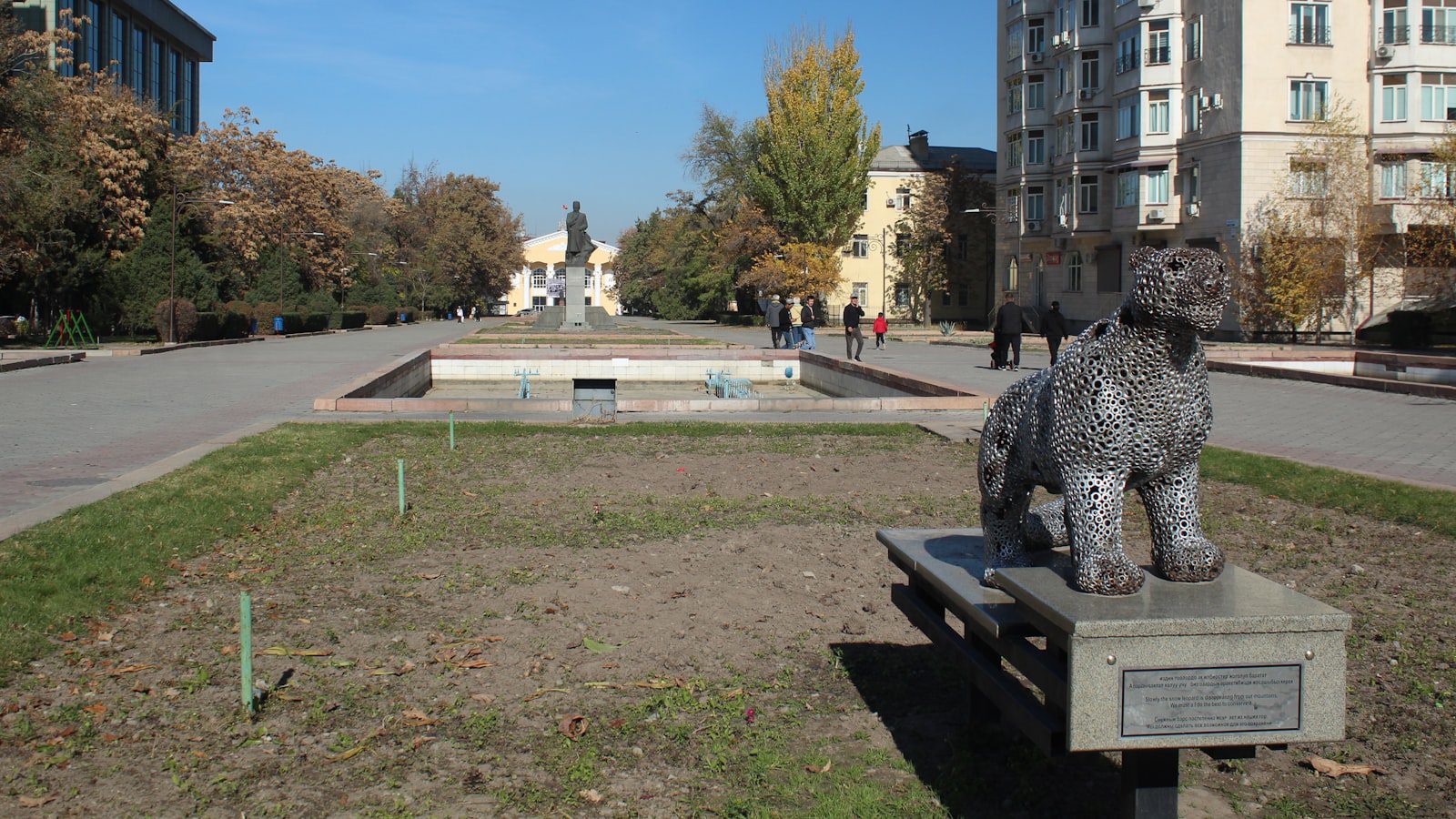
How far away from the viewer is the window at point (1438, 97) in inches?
1542

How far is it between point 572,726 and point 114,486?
20.1ft

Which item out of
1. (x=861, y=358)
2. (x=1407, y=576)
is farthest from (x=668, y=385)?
(x=1407, y=576)

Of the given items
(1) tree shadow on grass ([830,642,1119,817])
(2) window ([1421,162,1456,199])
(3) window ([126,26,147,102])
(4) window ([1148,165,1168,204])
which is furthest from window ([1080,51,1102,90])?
(1) tree shadow on grass ([830,642,1119,817])

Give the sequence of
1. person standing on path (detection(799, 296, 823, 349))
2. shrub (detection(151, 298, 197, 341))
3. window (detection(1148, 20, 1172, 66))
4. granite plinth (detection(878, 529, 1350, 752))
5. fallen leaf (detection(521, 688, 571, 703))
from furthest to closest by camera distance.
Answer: window (detection(1148, 20, 1172, 66)) < shrub (detection(151, 298, 197, 341)) < person standing on path (detection(799, 296, 823, 349)) < fallen leaf (detection(521, 688, 571, 703)) < granite plinth (detection(878, 529, 1350, 752))

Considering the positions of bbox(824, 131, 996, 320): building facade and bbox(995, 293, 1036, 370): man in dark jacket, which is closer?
bbox(995, 293, 1036, 370): man in dark jacket

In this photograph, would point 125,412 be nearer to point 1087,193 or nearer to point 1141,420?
point 1141,420

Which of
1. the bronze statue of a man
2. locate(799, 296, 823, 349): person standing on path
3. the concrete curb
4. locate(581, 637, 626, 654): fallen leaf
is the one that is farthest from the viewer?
the bronze statue of a man

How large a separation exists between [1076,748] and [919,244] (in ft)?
199

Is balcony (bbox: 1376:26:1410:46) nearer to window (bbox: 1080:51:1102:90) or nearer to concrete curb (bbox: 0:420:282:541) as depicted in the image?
window (bbox: 1080:51:1102:90)

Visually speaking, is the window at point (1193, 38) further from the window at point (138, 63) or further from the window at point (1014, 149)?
the window at point (138, 63)

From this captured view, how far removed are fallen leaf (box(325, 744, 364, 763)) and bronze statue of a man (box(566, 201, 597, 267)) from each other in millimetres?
43030

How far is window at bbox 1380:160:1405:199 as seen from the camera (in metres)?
39.2

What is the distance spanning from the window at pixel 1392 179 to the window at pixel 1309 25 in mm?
4491

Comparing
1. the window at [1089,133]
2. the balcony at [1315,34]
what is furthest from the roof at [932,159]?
the balcony at [1315,34]
